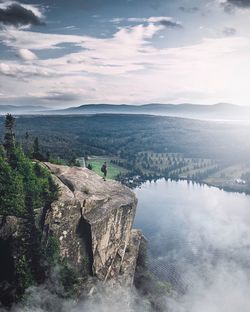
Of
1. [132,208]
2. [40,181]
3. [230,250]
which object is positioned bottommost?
[230,250]

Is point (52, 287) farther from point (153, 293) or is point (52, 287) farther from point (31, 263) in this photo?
point (153, 293)

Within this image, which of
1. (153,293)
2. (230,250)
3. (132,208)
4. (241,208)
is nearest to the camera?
(132,208)

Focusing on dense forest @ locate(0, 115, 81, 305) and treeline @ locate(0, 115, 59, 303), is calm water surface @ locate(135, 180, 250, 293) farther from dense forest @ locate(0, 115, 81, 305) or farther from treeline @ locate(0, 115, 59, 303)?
treeline @ locate(0, 115, 59, 303)

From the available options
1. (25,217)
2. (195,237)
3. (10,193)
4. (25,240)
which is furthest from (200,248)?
(10,193)

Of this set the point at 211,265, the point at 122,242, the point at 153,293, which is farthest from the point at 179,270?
the point at 122,242

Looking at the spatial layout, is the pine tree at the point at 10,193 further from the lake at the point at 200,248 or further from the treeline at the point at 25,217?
the lake at the point at 200,248

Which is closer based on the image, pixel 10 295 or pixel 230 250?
pixel 10 295

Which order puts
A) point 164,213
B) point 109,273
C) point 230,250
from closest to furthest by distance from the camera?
point 109,273 → point 230,250 → point 164,213

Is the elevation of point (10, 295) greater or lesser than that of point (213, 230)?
greater
